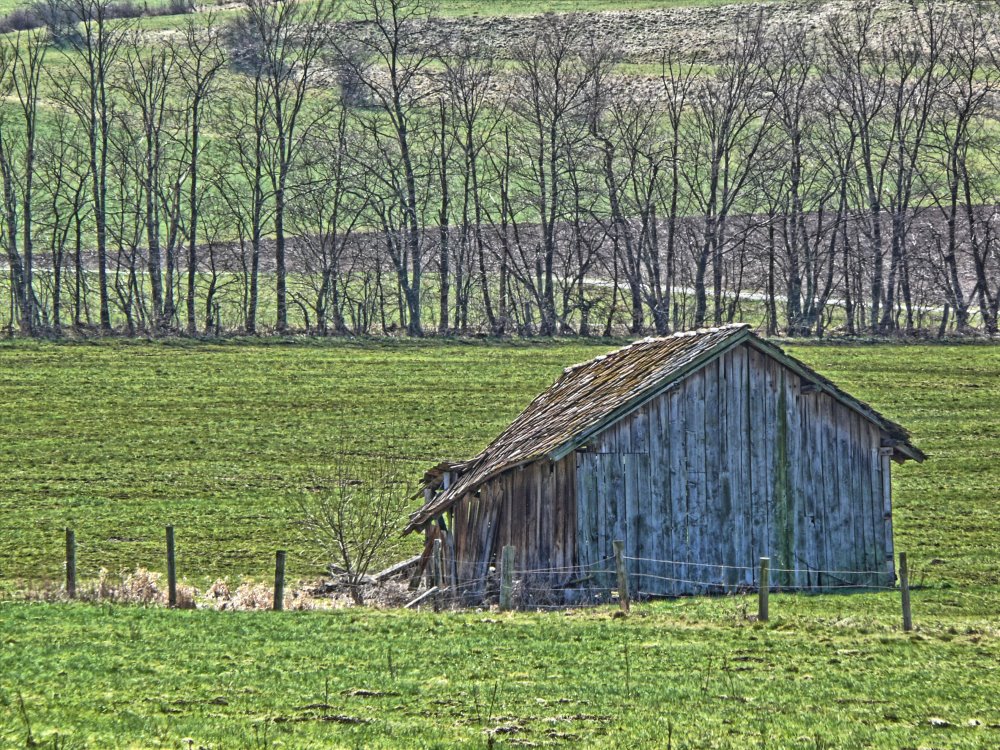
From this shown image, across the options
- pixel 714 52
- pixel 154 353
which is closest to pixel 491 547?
pixel 154 353

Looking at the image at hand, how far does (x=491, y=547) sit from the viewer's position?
25625 millimetres

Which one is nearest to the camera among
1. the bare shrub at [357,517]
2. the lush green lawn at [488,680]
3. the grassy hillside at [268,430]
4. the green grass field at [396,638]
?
the lush green lawn at [488,680]

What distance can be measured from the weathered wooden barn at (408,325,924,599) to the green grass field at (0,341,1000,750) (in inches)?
67.4

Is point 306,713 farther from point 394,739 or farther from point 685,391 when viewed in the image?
point 685,391

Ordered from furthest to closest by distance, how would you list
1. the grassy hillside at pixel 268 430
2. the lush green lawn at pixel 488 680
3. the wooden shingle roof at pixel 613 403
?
the grassy hillside at pixel 268 430 → the wooden shingle roof at pixel 613 403 → the lush green lawn at pixel 488 680

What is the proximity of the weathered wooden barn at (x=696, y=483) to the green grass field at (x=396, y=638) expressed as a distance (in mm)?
1712

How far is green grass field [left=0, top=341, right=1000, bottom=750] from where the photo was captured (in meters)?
12.5

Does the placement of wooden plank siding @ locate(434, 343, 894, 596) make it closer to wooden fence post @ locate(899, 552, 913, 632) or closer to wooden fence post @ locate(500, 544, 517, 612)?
wooden fence post @ locate(500, 544, 517, 612)

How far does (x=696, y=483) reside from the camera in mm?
25141

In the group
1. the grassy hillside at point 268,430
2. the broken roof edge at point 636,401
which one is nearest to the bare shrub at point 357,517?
the grassy hillside at point 268,430

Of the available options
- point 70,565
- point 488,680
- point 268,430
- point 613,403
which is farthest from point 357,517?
point 488,680

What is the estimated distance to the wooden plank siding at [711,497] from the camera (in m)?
24.5

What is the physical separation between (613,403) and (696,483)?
7.03 ft

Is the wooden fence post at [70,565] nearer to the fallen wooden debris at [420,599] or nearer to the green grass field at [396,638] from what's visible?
the green grass field at [396,638]
